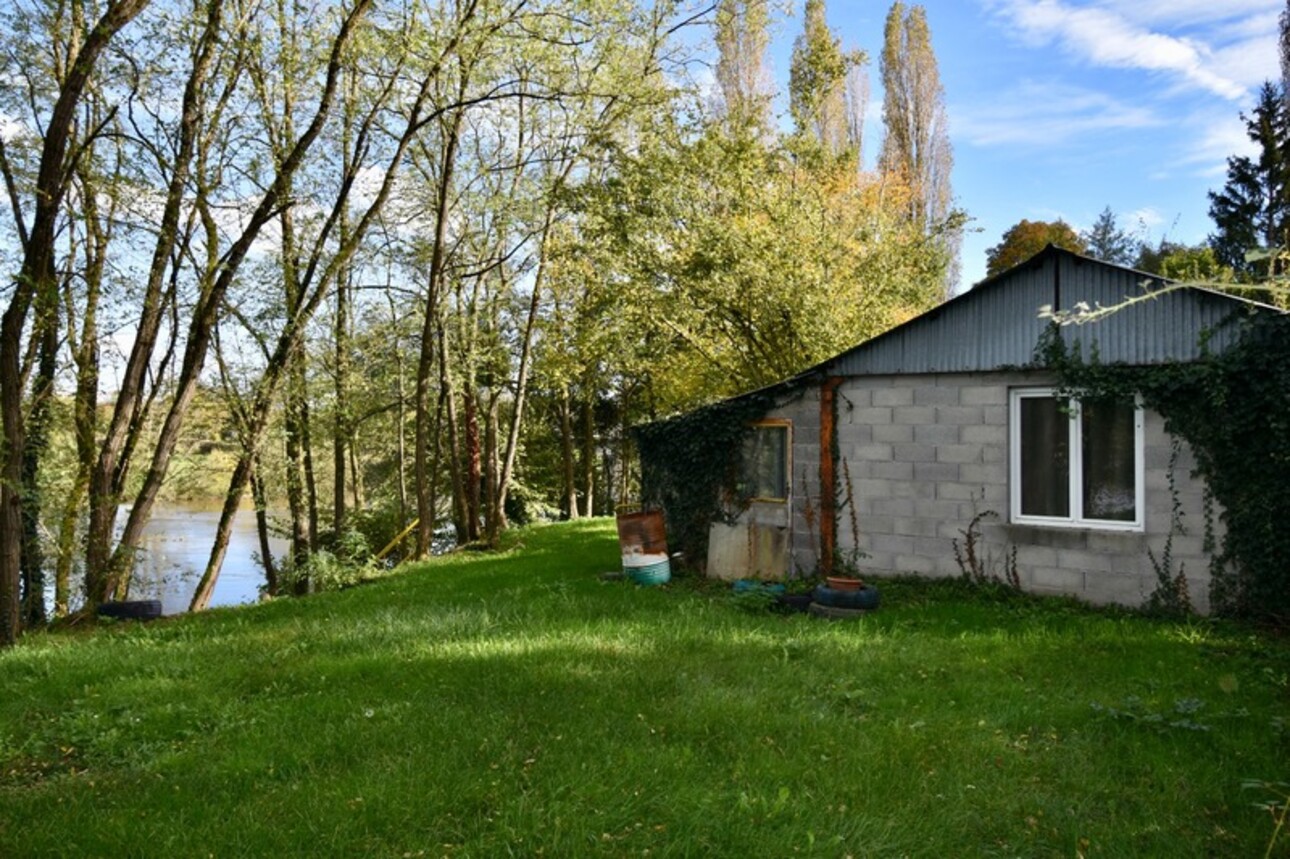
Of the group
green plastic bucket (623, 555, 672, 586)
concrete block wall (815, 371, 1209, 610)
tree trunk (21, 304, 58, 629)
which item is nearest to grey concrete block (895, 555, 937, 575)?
concrete block wall (815, 371, 1209, 610)

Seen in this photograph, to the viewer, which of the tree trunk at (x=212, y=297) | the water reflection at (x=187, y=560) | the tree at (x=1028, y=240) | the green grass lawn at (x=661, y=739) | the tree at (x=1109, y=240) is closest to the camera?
the green grass lawn at (x=661, y=739)

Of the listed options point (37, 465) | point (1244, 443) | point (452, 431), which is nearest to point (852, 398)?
point (1244, 443)

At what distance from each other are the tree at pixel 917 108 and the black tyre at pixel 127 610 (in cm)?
2575

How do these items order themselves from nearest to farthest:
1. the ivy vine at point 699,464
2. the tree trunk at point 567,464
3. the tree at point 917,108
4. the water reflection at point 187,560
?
the ivy vine at point 699,464 < the water reflection at point 187,560 < the tree trunk at point 567,464 < the tree at point 917,108

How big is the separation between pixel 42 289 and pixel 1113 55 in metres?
12.7

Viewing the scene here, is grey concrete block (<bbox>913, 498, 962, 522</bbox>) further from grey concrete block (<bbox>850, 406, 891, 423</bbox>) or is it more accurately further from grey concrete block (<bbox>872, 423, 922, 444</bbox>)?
grey concrete block (<bbox>850, 406, 891, 423</bbox>)

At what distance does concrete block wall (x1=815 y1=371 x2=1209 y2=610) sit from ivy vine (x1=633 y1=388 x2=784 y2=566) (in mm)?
525

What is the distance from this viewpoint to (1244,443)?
21.6 feet

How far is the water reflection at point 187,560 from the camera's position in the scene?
14703 millimetres

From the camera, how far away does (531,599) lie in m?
8.34

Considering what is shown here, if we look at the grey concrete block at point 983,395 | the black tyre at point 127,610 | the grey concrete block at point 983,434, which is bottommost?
the black tyre at point 127,610

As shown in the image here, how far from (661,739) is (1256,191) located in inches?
1334

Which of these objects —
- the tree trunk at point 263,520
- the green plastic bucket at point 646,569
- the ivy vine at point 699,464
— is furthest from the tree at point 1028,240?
the tree trunk at point 263,520

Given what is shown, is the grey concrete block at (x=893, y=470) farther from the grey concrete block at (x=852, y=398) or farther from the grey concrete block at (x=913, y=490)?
the grey concrete block at (x=852, y=398)
